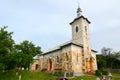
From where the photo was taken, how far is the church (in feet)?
146

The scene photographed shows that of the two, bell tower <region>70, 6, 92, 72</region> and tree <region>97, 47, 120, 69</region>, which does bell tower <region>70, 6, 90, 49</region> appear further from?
tree <region>97, 47, 120, 69</region>

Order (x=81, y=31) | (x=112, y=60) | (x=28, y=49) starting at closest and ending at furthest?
(x=28, y=49), (x=81, y=31), (x=112, y=60)

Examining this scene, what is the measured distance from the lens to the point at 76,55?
149 ft

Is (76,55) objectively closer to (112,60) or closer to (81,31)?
(81,31)

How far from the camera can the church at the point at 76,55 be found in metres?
44.4

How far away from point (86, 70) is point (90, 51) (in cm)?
640

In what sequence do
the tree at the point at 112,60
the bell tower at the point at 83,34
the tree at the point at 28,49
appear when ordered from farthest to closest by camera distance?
the tree at the point at 112,60 < the bell tower at the point at 83,34 < the tree at the point at 28,49

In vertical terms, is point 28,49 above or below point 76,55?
above

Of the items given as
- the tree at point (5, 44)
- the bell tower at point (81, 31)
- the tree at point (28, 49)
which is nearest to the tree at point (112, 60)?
the bell tower at point (81, 31)

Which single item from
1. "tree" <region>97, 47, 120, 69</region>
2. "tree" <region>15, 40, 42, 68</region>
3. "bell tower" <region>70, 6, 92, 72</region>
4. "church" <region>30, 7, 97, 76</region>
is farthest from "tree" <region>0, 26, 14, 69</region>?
"tree" <region>97, 47, 120, 69</region>

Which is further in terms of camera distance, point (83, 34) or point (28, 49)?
point (83, 34)

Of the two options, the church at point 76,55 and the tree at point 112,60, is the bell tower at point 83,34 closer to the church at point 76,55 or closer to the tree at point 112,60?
the church at point 76,55

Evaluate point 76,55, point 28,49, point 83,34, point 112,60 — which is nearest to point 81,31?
point 83,34

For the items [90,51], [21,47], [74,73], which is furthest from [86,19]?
[21,47]
